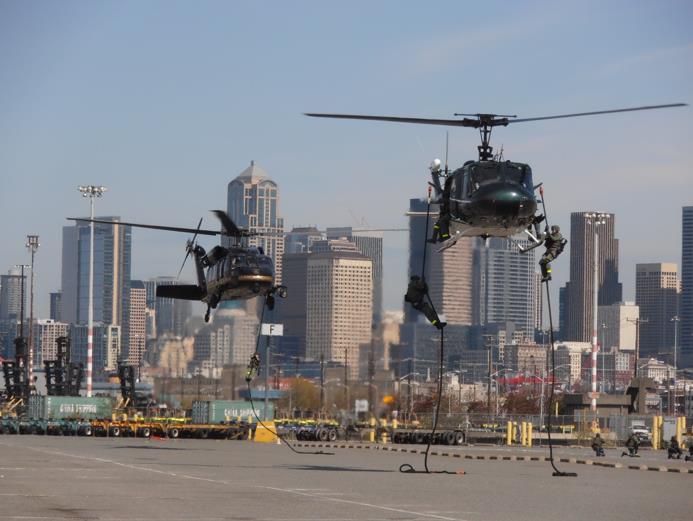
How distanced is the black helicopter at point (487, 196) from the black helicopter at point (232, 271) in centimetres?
1393

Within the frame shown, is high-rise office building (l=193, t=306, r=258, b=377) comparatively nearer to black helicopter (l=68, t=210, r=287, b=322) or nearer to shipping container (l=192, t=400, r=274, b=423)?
shipping container (l=192, t=400, r=274, b=423)

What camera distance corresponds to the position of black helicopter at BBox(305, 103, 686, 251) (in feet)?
136

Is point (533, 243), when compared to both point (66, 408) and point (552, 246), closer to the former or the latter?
point (552, 246)

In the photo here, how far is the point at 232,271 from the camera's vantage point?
2242 inches

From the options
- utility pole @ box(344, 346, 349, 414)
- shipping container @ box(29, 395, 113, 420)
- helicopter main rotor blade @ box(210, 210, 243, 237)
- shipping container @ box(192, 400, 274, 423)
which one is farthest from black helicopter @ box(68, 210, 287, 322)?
shipping container @ box(29, 395, 113, 420)

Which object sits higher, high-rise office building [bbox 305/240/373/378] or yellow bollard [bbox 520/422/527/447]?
high-rise office building [bbox 305/240/373/378]

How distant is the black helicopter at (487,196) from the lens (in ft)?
136

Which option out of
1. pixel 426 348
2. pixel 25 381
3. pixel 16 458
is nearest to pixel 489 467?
pixel 426 348

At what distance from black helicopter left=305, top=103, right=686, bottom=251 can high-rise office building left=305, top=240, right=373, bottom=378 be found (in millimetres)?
13609

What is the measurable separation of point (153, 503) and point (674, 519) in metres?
10.7

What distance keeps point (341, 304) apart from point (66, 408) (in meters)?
41.3

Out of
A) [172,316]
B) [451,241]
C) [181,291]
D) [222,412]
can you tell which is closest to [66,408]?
[222,412]

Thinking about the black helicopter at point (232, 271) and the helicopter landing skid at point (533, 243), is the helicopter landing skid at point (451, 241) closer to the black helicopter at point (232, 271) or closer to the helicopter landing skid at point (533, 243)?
the helicopter landing skid at point (533, 243)

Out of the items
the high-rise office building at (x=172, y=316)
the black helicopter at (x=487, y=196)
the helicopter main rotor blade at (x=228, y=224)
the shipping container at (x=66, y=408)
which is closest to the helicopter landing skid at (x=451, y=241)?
the black helicopter at (x=487, y=196)
